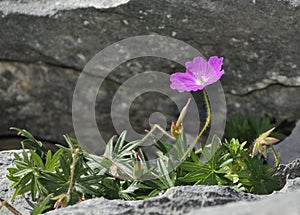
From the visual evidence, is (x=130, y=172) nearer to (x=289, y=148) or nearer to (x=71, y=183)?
(x=71, y=183)

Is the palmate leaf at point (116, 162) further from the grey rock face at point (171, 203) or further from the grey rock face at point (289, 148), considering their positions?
the grey rock face at point (289, 148)

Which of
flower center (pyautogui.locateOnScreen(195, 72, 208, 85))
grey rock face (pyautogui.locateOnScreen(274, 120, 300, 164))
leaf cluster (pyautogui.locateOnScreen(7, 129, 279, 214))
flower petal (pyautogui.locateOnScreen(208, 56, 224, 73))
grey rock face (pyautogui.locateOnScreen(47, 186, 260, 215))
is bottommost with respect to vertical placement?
grey rock face (pyautogui.locateOnScreen(274, 120, 300, 164))

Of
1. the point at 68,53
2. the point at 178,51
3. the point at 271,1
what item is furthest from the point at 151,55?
the point at 271,1

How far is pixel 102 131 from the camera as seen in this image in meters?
2.79

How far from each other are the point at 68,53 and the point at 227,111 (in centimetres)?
68

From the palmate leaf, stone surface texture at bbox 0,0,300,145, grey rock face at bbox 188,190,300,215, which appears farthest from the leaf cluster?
grey rock face at bbox 188,190,300,215

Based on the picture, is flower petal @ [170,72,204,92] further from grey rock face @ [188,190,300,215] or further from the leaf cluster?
grey rock face @ [188,190,300,215]

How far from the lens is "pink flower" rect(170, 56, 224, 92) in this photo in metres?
2.04

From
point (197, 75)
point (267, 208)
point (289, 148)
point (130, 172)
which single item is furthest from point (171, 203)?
point (289, 148)

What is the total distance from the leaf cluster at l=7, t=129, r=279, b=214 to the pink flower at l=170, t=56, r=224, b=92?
6.7 inches

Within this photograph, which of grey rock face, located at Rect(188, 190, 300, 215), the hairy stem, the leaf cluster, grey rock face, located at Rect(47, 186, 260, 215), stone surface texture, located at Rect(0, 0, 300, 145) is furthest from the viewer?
stone surface texture, located at Rect(0, 0, 300, 145)

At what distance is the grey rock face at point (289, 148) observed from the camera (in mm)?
2393

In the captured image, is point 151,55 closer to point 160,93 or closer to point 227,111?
point 160,93

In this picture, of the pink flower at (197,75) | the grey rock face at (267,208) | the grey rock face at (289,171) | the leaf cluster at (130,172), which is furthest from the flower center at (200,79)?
the grey rock face at (267,208)
